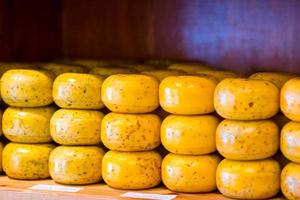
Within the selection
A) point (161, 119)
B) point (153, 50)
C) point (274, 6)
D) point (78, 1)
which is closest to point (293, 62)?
point (274, 6)

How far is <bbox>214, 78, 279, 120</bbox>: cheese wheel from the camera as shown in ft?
3.19

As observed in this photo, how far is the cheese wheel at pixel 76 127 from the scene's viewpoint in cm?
108

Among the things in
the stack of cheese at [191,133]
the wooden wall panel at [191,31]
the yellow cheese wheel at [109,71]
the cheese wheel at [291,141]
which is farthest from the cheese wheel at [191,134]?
the wooden wall panel at [191,31]

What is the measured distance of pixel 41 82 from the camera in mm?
1114

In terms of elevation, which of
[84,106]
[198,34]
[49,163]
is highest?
[198,34]

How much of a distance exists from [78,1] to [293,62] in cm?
57

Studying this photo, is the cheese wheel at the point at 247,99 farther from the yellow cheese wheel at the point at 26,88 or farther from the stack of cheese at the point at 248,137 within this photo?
the yellow cheese wheel at the point at 26,88

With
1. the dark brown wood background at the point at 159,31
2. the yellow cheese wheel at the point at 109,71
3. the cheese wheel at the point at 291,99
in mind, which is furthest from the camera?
the dark brown wood background at the point at 159,31

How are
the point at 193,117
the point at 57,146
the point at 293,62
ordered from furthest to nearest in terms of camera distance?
1. the point at 293,62
2. the point at 57,146
3. the point at 193,117

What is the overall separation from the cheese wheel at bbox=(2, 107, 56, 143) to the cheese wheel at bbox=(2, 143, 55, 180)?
0.04ft

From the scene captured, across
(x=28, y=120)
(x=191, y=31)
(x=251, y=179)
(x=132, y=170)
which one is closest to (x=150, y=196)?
(x=132, y=170)

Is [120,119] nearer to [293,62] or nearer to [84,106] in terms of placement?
[84,106]

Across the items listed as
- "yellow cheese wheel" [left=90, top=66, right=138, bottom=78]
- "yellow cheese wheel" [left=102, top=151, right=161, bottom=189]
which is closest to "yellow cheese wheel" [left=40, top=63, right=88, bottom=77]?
"yellow cheese wheel" [left=90, top=66, right=138, bottom=78]

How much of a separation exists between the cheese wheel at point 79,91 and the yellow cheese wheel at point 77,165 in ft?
0.25
